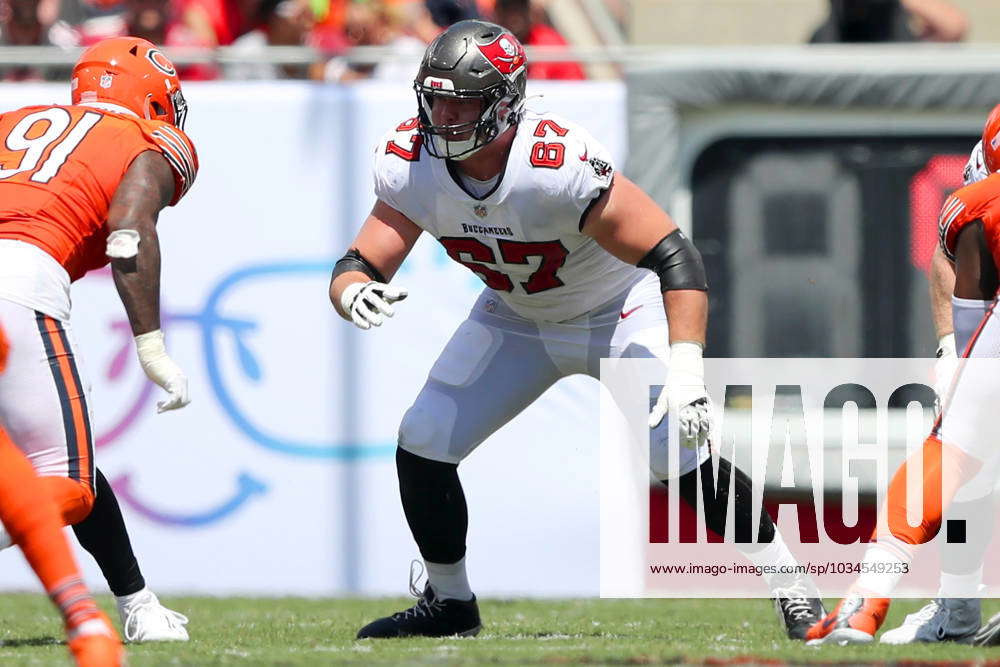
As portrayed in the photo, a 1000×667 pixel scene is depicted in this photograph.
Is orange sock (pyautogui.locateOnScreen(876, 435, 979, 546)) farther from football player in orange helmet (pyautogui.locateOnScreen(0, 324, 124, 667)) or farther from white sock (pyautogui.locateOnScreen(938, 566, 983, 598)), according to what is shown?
football player in orange helmet (pyautogui.locateOnScreen(0, 324, 124, 667))

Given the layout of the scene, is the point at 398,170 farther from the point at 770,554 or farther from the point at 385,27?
the point at 385,27

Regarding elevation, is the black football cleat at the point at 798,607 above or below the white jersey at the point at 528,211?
below

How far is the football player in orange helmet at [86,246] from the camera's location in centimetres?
391

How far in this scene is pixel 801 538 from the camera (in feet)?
22.0

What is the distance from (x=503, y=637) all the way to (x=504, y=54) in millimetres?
1749

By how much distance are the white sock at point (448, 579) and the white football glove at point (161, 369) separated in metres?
1.05

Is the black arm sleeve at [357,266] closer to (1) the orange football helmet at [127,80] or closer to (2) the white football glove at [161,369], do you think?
(2) the white football glove at [161,369]

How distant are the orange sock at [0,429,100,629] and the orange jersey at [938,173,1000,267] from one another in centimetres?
245

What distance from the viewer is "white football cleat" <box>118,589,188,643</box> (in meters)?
4.59

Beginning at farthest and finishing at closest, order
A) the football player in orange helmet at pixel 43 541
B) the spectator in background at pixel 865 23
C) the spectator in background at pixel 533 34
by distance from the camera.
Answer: the spectator in background at pixel 865 23 → the spectator in background at pixel 533 34 → the football player in orange helmet at pixel 43 541

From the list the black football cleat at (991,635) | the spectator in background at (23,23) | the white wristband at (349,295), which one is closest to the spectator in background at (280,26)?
the spectator in background at (23,23)

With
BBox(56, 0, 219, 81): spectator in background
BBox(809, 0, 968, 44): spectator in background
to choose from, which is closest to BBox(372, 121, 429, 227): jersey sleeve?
BBox(56, 0, 219, 81): spectator in background

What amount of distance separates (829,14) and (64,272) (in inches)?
179

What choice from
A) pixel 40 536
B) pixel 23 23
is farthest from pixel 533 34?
pixel 40 536
